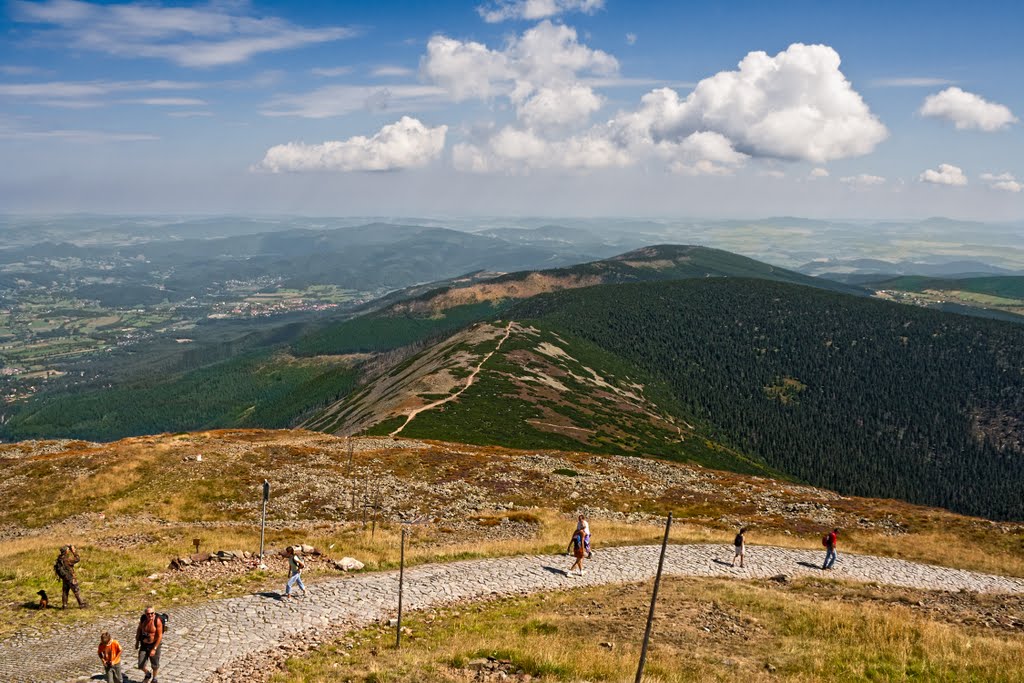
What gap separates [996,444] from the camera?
187625 millimetres

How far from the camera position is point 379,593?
2673cm

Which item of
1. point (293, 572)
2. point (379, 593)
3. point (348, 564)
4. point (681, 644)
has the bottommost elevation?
point (348, 564)

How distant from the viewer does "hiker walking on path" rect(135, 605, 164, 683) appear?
58.0 ft

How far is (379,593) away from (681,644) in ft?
45.7

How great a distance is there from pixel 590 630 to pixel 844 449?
193796 millimetres

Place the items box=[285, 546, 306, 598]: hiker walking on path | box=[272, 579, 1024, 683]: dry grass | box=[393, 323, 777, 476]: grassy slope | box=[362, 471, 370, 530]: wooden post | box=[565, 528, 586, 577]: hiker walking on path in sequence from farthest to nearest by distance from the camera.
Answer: box=[393, 323, 777, 476]: grassy slope, box=[362, 471, 370, 530]: wooden post, box=[565, 528, 586, 577]: hiker walking on path, box=[285, 546, 306, 598]: hiker walking on path, box=[272, 579, 1024, 683]: dry grass

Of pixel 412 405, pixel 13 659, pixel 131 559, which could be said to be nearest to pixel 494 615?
pixel 13 659

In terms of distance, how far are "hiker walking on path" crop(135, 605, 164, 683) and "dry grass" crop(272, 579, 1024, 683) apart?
3.99 m

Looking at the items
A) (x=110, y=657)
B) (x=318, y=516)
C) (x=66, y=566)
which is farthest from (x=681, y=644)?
(x=318, y=516)

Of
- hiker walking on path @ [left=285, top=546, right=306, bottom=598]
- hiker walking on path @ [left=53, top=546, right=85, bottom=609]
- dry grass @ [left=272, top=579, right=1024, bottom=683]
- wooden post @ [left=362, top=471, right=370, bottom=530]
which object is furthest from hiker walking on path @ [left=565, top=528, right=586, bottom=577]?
hiker walking on path @ [left=53, top=546, right=85, bottom=609]

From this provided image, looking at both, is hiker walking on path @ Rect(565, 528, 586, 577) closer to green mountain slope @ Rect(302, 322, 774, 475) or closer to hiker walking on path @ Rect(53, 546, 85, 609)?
hiker walking on path @ Rect(53, 546, 85, 609)

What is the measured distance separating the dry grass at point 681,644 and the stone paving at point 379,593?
2415 mm

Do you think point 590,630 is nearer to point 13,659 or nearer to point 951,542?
point 13,659

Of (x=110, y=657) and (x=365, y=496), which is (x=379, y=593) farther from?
(x=365, y=496)
